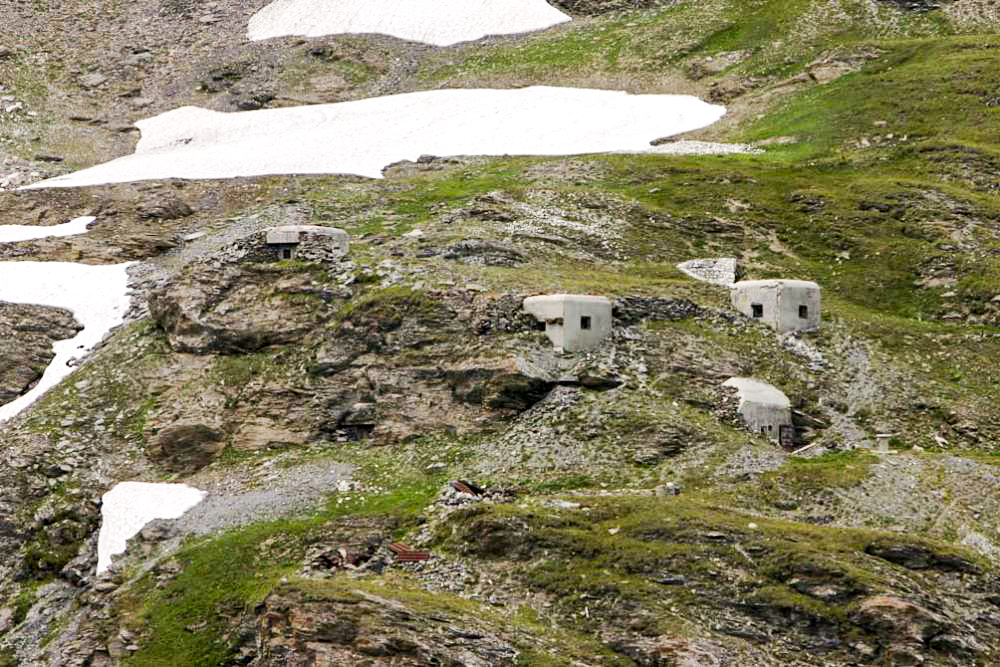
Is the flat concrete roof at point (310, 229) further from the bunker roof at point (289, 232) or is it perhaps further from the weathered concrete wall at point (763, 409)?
the weathered concrete wall at point (763, 409)

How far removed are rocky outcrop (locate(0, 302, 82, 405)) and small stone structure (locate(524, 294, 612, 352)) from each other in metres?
18.6

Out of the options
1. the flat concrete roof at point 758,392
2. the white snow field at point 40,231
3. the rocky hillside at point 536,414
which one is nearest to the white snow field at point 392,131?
the rocky hillside at point 536,414

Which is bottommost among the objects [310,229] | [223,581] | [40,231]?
[223,581]

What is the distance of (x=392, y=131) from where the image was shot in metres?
82.2

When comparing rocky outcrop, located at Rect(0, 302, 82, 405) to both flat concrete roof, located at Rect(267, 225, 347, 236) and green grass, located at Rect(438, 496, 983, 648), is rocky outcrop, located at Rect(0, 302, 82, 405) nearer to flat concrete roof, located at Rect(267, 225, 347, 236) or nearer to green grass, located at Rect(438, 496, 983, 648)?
flat concrete roof, located at Rect(267, 225, 347, 236)

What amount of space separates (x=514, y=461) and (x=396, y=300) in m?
8.61

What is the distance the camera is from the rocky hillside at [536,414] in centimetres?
3659

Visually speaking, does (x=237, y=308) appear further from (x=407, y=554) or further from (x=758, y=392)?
(x=758, y=392)

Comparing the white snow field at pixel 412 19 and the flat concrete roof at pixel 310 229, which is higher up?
the white snow field at pixel 412 19

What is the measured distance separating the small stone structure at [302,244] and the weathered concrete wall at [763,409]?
1552cm

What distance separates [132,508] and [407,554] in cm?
1044

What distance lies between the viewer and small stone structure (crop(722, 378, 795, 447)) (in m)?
47.4

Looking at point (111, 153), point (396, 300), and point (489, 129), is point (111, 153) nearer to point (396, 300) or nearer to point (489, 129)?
point (489, 129)

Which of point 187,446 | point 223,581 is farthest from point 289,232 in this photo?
point 223,581
